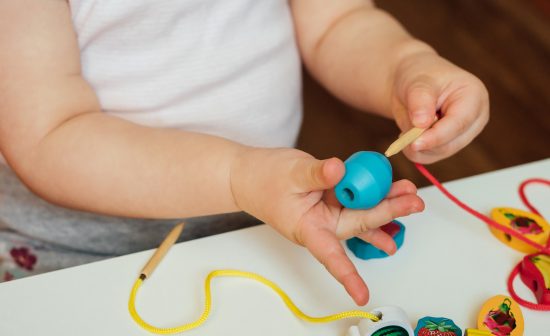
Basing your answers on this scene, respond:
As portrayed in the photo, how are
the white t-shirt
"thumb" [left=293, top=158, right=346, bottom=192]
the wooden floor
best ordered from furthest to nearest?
the wooden floor < the white t-shirt < "thumb" [left=293, top=158, right=346, bottom=192]

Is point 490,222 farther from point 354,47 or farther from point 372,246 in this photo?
point 354,47

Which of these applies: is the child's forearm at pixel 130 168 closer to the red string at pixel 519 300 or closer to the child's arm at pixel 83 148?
the child's arm at pixel 83 148

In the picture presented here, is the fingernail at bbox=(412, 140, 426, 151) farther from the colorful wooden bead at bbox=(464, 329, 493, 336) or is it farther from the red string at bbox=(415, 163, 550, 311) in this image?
the colorful wooden bead at bbox=(464, 329, 493, 336)

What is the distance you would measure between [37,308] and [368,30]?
1.48ft

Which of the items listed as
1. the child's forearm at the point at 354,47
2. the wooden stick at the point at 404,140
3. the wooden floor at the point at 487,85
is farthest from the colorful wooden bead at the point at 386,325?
the wooden floor at the point at 487,85

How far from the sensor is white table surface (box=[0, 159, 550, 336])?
452 millimetres

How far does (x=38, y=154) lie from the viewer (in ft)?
1.85

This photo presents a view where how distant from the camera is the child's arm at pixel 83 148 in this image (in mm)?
523

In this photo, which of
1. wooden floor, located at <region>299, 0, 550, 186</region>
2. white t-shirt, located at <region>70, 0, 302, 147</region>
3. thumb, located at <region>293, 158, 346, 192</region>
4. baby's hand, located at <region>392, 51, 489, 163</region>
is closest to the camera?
thumb, located at <region>293, 158, 346, 192</region>

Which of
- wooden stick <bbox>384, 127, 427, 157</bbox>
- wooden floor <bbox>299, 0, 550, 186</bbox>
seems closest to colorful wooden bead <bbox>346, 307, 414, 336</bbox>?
wooden stick <bbox>384, 127, 427, 157</bbox>

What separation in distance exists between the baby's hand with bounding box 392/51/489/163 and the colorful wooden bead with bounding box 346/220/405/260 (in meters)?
0.07

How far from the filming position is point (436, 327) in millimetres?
433

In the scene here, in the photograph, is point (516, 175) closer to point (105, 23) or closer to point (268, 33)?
point (268, 33)

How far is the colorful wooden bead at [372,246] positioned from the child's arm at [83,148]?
0.05 metres
